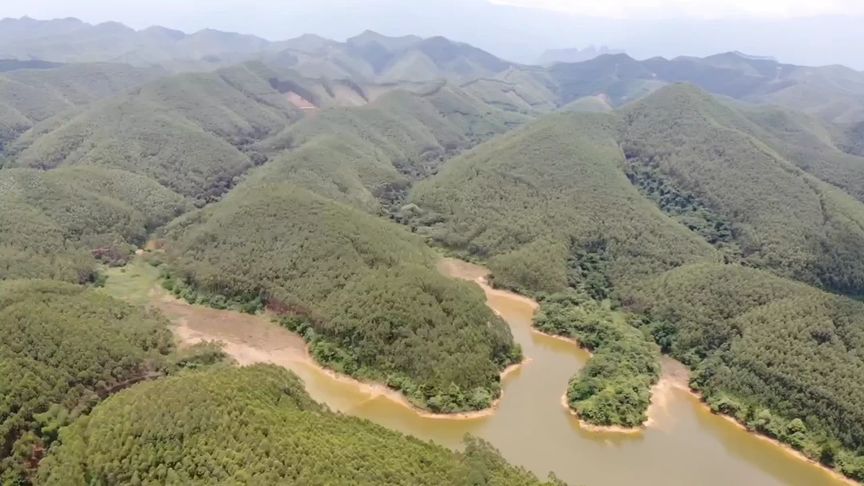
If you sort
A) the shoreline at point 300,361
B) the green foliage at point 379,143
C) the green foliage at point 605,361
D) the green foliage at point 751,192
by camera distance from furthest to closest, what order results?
the green foliage at point 379,143
the green foliage at point 751,192
the green foliage at point 605,361
the shoreline at point 300,361

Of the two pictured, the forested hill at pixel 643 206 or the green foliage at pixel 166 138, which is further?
the green foliage at pixel 166 138

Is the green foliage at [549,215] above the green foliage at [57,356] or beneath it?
beneath

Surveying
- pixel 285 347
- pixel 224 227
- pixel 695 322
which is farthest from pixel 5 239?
pixel 695 322

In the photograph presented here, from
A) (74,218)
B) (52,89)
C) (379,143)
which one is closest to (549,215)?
(379,143)

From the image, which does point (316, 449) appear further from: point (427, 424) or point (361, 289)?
point (361, 289)

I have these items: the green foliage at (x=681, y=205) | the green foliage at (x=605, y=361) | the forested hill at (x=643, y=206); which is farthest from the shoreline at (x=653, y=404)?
the green foliage at (x=681, y=205)

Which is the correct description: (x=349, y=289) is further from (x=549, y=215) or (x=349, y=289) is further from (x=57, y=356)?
(x=549, y=215)

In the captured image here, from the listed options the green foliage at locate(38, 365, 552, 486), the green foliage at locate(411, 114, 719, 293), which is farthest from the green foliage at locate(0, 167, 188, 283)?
the green foliage at locate(411, 114, 719, 293)

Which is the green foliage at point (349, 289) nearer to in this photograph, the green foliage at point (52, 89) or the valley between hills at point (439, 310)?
the valley between hills at point (439, 310)
